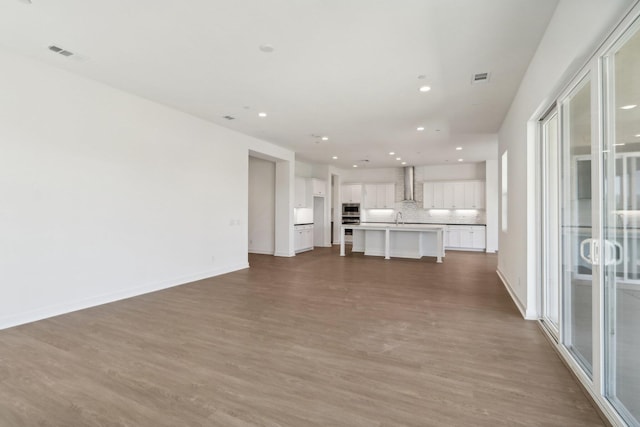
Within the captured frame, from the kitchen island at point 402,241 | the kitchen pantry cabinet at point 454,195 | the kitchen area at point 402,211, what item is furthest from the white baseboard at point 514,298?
the kitchen pantry cabinet at point 454,195

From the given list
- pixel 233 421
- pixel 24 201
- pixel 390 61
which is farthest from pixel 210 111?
pixel 233 421

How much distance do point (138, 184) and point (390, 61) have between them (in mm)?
4119

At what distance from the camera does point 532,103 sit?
3693 millimetres

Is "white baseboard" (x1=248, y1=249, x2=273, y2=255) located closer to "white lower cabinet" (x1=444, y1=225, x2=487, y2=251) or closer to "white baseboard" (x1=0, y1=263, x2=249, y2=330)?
"white baseboard" (x1=0, y1=263, x2=249, y2=330)

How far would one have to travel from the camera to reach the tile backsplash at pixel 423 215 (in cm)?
1145

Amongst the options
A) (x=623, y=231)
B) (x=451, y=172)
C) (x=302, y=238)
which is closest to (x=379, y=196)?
(x=451, y=172)

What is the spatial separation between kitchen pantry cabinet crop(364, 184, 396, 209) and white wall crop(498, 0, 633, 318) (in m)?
6.57

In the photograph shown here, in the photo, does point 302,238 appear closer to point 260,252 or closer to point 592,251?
point 260,252

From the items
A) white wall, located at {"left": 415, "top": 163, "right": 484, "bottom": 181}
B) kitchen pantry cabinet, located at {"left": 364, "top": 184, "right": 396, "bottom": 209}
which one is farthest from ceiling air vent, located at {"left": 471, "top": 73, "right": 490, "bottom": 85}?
kitchen pantry cabinet, located at {"left": 364, "top": 184, "right": 396, "bottom": 209}

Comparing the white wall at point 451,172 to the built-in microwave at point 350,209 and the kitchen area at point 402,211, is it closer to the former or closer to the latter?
the kitchen area at point 402,211

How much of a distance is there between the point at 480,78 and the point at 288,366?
4135 millimetres

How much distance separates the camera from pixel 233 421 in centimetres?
203

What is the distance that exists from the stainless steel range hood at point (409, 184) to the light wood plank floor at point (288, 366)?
7471 millimetres

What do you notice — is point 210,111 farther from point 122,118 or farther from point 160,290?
point 160,290
